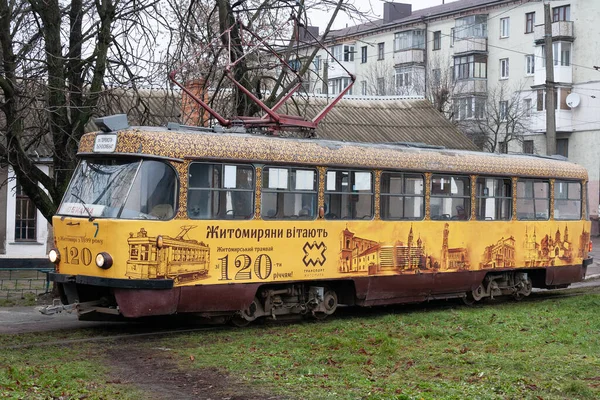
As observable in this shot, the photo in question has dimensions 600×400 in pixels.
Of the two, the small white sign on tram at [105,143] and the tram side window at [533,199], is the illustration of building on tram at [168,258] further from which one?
the tram side window at [533,199]

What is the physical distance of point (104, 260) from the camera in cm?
1277

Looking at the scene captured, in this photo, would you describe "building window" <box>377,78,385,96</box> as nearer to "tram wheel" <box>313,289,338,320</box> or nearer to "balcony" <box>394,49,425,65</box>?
"balcony" <box>394,49,425,65</box>

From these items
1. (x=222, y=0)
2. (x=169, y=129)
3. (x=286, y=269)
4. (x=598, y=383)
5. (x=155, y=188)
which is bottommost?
(x=598, y=383)

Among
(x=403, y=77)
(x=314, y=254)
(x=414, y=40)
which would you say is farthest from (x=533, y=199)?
(x=414, y=40)

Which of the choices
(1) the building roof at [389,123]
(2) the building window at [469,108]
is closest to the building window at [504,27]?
(2) the building window at [469,108]

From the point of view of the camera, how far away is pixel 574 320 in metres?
15.1

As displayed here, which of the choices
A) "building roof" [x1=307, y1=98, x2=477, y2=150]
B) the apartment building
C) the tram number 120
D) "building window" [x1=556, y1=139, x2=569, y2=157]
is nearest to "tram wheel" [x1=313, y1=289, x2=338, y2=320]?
the tram number 120

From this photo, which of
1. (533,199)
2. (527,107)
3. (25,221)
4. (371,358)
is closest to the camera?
(371,358)

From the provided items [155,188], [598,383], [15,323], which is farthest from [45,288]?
[598,383]

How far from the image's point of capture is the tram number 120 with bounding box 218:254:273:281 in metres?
13.7

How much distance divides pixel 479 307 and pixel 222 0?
766cm

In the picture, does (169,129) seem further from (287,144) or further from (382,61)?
(382,61)

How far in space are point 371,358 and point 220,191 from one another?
3.75 m

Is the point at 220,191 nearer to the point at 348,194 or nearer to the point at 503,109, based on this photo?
the point at 348,194
